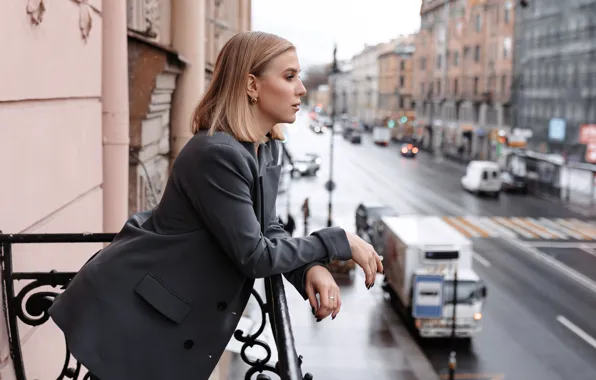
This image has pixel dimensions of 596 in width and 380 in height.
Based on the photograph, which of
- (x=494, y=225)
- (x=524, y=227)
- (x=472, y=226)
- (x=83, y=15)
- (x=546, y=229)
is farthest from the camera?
(x=494, y=225)

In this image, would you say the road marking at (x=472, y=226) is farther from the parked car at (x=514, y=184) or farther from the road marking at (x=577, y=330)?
the road marking at (x=577, y=330)

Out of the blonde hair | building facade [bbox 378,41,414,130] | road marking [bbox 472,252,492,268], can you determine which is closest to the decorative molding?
the blonde hair

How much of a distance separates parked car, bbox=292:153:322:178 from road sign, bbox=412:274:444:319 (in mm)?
40799

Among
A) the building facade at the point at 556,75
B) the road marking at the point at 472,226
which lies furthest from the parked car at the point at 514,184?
the road marking at the point at 472,226

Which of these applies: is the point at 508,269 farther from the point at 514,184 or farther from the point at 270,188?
the point at 270,188

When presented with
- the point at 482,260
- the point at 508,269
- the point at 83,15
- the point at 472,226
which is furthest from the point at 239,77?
the point at 472,226

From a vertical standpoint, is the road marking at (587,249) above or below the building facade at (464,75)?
below

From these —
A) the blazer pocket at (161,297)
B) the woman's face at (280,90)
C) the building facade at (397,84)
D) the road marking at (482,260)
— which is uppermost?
the building facade at (397,84)

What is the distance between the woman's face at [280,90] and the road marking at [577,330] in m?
20.9

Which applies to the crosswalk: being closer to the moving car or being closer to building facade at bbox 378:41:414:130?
the moving car

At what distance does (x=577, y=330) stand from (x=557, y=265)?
8.67m

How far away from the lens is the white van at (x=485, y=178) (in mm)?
49531

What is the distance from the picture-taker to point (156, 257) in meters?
2.37

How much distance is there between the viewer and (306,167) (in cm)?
6341
